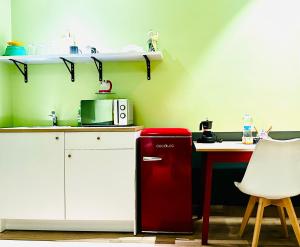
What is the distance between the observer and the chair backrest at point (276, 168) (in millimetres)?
2057

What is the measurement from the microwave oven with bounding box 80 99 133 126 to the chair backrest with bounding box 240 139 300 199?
129 cm

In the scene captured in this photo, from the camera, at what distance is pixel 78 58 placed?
A: 309cm

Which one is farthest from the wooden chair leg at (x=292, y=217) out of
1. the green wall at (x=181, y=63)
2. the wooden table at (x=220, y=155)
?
the green wall at (x=181, y=63)

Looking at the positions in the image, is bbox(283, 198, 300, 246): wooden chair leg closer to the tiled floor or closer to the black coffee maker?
the tiled floor

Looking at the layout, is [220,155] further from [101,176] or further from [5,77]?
[5,77]

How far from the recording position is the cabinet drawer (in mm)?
2609

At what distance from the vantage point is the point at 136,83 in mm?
3244

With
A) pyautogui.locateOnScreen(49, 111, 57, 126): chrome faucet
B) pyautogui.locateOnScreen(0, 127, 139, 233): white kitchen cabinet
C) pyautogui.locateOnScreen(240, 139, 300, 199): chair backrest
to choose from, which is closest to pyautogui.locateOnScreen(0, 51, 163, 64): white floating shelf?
pyautogui.locateOnScreen(49, 111, 57, 126): chrome faucet

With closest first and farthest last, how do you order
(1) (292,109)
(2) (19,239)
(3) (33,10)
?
(2) (19,239), (1) (292,109), (3) (33,10)

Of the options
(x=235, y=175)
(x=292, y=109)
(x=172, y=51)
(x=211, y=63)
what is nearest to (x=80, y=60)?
(x=172, y=51)

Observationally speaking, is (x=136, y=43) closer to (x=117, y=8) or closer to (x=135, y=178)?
(x=117, y=8)

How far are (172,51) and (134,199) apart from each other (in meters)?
1.58

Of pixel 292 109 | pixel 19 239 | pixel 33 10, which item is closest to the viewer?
pixel 19 239

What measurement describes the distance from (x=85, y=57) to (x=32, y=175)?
124cm
